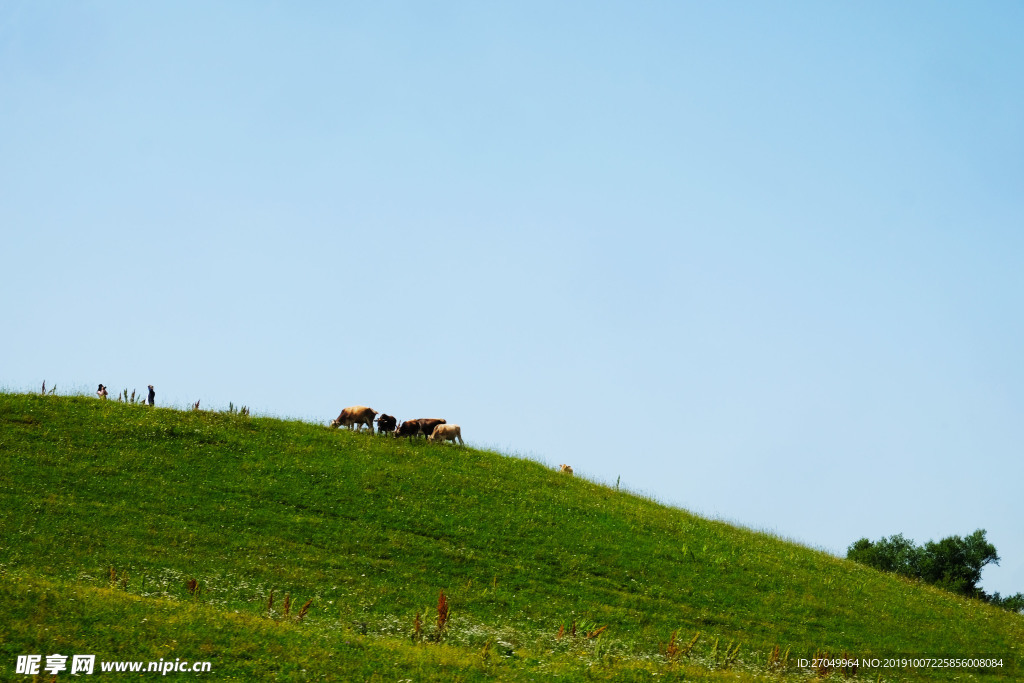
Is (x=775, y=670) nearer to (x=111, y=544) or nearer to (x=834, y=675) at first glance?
(x=834, y=675)

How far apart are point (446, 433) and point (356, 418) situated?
5.61 m

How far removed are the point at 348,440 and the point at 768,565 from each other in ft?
78.2

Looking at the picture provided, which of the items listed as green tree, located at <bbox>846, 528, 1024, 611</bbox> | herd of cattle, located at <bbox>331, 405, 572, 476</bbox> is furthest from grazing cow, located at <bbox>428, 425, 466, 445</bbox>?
green tree, located at <bbox>846, 528, 1024, 611</bbox>

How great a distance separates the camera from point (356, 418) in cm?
5741

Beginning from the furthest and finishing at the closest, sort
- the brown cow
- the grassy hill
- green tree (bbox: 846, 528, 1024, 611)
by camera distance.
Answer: green tree (bbox: 846, 528, 1024, 611)
the brown cow
the grassy hill

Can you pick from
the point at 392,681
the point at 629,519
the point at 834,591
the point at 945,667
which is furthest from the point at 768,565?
the point at 392,681

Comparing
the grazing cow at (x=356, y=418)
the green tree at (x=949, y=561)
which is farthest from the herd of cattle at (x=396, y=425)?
the green tree at (x=949, y=561)

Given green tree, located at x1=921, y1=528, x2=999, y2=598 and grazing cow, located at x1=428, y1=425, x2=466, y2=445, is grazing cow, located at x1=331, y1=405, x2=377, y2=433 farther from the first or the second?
green tree, located at x1=921, y1=528, x2=999, y2=598

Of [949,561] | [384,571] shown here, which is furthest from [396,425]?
[949,561]

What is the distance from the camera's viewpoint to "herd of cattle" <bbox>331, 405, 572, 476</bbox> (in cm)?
5678

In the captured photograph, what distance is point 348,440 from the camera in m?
53.2

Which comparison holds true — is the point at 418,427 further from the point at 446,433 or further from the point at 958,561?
the point at 958,561

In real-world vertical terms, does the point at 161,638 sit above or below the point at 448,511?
below

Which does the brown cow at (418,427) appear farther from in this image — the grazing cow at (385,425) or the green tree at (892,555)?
A: the green tree at (892,555)
